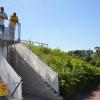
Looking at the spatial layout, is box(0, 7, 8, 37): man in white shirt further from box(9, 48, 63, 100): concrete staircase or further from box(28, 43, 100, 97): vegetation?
box(28, 43, 100, 97): vegetation

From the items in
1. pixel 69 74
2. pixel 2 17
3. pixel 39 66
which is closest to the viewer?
pixel 2 17

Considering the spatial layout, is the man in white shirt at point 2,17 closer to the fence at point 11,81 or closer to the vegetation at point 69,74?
the fence at point 11,81

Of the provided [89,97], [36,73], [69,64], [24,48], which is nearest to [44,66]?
[36,73]

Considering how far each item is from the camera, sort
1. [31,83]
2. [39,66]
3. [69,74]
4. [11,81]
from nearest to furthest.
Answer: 1. [11,81]
2. [39,66]
3. [31,83]
4. [69,74]

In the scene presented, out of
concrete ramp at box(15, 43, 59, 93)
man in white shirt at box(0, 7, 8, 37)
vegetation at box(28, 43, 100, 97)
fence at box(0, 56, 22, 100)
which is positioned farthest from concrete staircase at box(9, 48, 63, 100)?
man in white shirt at box(0, 7, 8, 37)

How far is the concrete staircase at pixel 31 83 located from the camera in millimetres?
19703

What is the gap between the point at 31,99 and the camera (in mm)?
18859

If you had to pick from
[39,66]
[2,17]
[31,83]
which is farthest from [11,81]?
[31,83]

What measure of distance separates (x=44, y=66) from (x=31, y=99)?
254 centimetres

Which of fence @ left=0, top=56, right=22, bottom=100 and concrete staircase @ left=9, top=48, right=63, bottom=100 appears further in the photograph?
concrete staircase @ left=9, top=48, right=63, bottom=100

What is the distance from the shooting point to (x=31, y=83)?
20922 millimetres

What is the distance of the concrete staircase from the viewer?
19703mm

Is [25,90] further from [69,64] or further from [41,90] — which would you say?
[69,64]

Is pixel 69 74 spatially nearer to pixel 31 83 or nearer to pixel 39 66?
pixel 39 66
